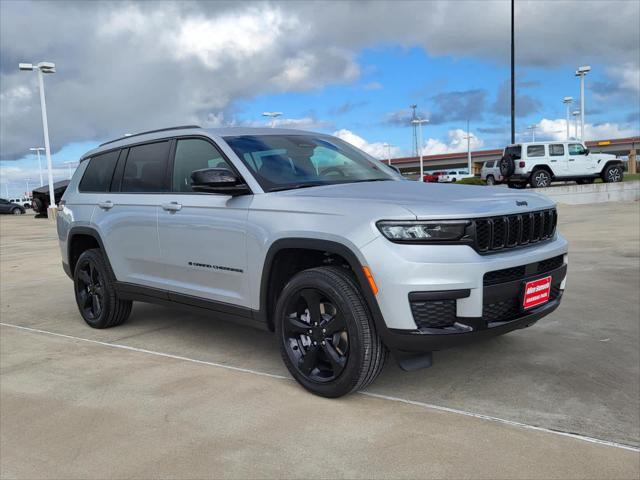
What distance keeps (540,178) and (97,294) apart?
882 inches

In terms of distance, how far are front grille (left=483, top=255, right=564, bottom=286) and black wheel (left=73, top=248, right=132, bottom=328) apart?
3.48 m

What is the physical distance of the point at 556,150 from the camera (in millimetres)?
25234

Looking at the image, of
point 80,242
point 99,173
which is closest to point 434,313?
point 99,173

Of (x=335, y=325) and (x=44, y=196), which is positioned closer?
(x=335, y=325)

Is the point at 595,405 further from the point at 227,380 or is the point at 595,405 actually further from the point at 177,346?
the point at 177,346

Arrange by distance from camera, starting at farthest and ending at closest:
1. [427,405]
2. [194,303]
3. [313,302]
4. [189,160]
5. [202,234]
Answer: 1. [189,160]
2. [194,303]
3. [202,234]
4. [313,302]
5. [427,405]

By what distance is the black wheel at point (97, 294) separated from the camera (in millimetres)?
5570

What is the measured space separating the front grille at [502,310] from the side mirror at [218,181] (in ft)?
5.65

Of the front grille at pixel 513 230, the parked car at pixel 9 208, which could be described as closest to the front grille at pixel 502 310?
the front grille at pixel 513 230

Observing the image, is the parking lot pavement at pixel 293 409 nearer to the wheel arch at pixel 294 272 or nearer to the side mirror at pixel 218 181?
the wheel arch at pixel 294 272

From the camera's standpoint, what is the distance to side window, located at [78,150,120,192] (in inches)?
221

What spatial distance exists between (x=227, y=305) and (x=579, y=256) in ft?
23.3

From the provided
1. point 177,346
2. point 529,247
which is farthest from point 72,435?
point 529,247

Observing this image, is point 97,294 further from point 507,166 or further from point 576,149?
point 576,149
